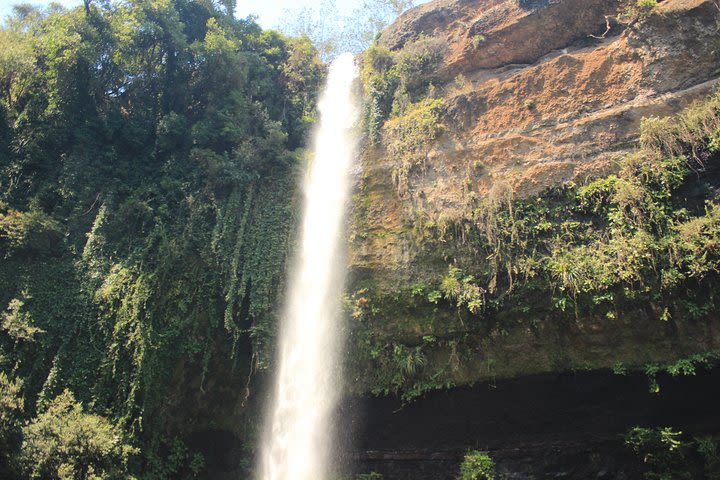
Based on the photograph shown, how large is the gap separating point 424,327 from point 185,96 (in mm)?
10656

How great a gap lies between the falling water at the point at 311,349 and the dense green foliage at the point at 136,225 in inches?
20.6

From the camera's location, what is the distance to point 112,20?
13.9m

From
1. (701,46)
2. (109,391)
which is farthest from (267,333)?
(701,46)

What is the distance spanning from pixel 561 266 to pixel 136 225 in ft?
32.6

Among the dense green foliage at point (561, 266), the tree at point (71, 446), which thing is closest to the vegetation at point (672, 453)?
the dense green foliage at point (561, 266)

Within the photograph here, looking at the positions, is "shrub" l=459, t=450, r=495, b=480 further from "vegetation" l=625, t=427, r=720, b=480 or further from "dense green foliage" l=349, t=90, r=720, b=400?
"vegetation" l=625, t=427, r=720, b=480

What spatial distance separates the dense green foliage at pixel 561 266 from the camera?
24.6ft

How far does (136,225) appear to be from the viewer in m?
11.8

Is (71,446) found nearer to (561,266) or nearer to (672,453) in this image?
(561,266)

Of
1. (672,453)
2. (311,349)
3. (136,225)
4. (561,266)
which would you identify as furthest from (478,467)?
(136,225)

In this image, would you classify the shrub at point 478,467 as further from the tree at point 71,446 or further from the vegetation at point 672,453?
the tree at point 71,446

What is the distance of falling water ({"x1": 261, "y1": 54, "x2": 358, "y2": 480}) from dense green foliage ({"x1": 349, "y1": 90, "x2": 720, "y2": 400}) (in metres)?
0.77

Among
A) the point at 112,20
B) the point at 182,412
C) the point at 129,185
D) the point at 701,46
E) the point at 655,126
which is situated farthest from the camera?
the point at 112,20

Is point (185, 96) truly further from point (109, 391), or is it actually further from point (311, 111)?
point (109, 391)
